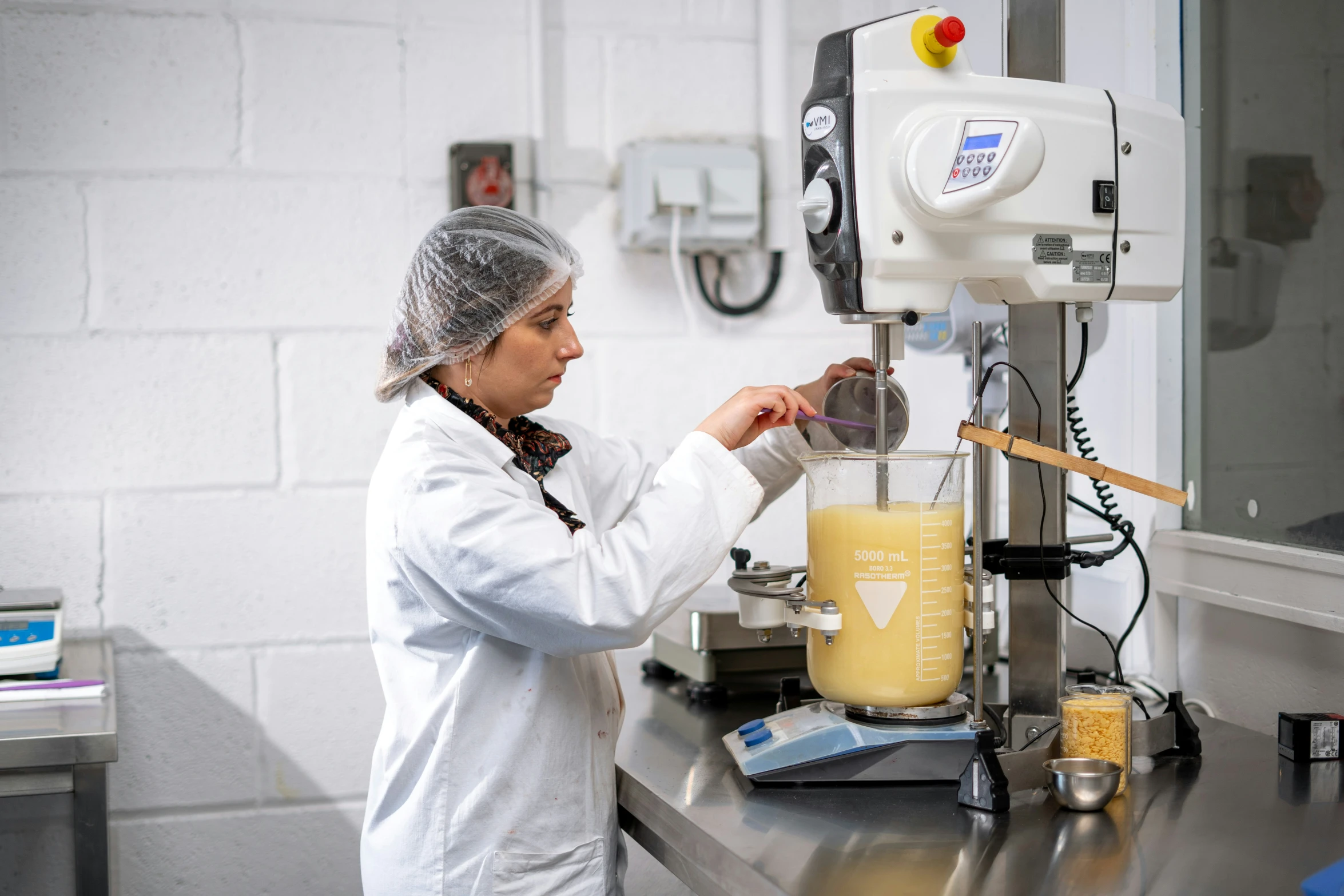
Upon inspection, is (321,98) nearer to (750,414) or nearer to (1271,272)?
(750,414)

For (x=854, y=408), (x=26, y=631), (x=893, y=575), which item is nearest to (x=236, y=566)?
(x=26, y=631)

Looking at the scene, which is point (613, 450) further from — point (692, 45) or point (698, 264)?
point (692, 45)

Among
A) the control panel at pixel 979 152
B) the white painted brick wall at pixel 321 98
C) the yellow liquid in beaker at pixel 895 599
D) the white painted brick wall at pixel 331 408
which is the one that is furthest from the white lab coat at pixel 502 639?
the white painted brick wall at pixel 321 98

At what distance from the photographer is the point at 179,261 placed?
1.90 metres

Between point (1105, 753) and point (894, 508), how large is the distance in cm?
31

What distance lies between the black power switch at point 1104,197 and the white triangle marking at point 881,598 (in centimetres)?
40

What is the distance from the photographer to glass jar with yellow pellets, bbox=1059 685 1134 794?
A: 1.10 metres

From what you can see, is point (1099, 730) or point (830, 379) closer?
point (1099, 730)

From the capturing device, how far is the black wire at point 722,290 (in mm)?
2123

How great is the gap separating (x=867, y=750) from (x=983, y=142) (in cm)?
56

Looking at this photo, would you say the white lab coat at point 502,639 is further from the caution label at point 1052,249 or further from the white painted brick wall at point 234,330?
the white painted brick wall at point 234,330

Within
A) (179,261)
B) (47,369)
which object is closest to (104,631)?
(47,369)

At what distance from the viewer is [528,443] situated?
1330 millimetres

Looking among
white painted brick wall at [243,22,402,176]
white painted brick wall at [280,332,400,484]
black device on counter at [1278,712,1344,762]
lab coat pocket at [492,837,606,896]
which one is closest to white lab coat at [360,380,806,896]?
lab coat pocket at [492,837,606,896]
